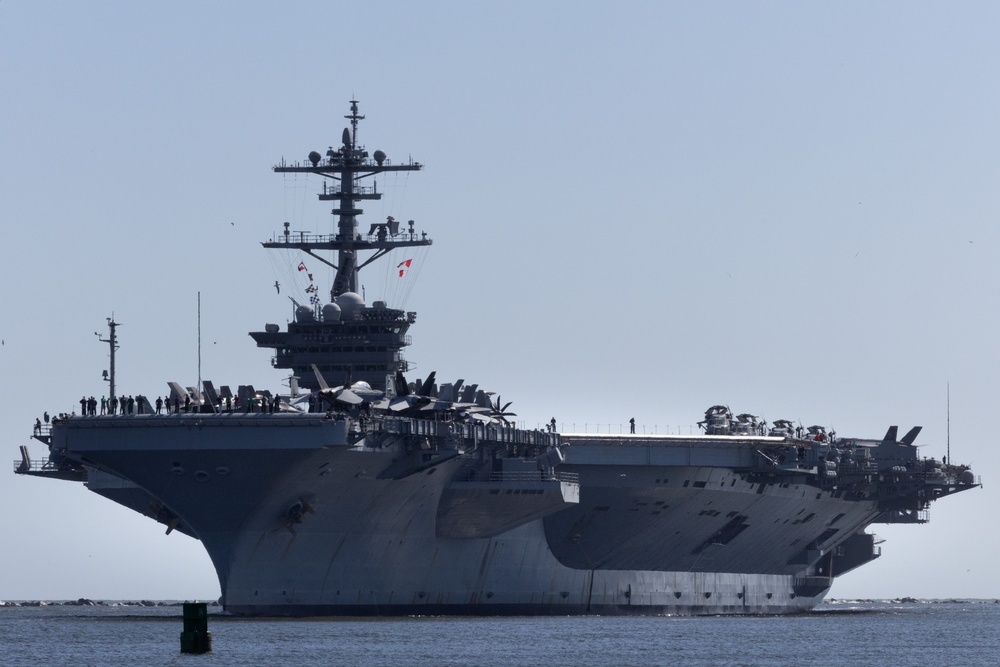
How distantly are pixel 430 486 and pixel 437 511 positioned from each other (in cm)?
140

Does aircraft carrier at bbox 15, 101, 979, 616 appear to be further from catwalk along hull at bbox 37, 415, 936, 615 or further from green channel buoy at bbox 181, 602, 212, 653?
green channel buoy at bbox 181, 602, 212, 653

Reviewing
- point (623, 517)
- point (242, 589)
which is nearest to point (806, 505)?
point (623, 517)

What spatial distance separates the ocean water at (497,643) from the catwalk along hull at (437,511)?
103cm

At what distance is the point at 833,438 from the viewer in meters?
61.4

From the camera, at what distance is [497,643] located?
39.0m

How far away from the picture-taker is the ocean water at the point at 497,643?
116 ft

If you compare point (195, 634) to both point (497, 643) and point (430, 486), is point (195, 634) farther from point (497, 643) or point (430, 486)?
point (430, 486)

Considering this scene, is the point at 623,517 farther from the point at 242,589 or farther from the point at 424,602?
the point at 242,589

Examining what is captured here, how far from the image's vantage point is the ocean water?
35469mm

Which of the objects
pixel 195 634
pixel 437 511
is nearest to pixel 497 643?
pixel 195 634

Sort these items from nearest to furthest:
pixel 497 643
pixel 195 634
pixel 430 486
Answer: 1. pixel 195 634
2. pixel 497 643
3. pixel 430 486

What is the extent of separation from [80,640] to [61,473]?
11.5 metres

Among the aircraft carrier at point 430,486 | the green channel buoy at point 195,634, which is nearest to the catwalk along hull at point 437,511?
the aircraft carrier at point 430,486

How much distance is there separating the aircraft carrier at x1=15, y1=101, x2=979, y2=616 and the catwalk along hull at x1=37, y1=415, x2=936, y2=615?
0.05m
